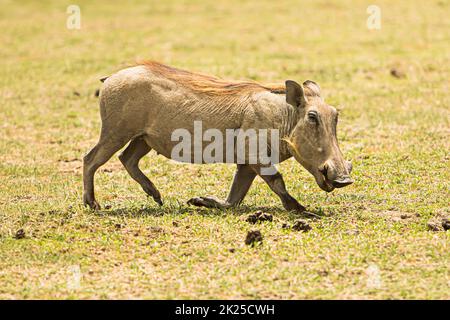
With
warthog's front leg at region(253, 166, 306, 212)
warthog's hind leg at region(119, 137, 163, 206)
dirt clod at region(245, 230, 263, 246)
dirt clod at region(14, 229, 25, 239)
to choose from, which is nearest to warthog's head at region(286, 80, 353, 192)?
warthog's front leg at region(253, 166, 306, 212)

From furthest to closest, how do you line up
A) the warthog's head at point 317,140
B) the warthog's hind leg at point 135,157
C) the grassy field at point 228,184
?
the warthog's hind leg at point 135,157, the warthog's head at point 317,140, the grassy field at point 228,184

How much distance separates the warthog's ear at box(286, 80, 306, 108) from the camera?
7117mm

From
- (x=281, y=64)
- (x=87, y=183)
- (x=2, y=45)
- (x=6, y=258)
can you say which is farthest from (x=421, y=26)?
(x=6, y=258)

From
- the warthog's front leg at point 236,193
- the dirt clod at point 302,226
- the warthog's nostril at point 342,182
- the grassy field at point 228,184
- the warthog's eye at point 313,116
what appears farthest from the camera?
the warthog's front leg at point 236,193

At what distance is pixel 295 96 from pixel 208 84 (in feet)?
2.55

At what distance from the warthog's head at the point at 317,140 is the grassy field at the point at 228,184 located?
342 millimetres

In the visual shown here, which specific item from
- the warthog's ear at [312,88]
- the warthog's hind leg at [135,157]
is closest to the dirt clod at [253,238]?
the warthog's ear at [312,88]

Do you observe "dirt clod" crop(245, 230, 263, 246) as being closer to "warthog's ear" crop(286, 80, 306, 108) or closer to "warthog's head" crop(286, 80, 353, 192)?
"warthog's head" crop(286, 80, 353, 192)

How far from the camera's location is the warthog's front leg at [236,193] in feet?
24.4

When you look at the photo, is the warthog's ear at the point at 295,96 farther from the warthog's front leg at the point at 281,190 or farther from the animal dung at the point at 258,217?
the animal dung at the point at 258,217

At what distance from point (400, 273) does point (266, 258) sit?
0.86 metres
